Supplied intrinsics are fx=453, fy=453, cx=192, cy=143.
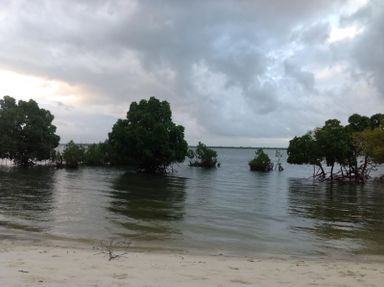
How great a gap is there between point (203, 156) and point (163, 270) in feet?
285

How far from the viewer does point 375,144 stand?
179 feet

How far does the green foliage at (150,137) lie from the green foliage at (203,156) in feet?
94.8

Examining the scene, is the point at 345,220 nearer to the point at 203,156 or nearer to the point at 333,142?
the point at 333,142

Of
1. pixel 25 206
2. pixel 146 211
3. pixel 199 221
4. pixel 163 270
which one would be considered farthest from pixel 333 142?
pixel 163 270

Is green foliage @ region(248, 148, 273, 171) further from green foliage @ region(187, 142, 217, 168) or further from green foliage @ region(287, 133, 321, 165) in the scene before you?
green foliage @ region(287, 133, 321, 165)

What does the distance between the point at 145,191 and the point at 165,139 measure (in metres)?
26.1

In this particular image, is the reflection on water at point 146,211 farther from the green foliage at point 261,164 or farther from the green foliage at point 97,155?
the green foliage at point 261,164

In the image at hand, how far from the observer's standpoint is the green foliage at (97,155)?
8481cm

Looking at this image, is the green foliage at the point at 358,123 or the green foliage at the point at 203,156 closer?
the green foliage at the point at 358,123

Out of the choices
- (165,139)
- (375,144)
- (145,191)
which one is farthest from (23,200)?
(375,144)

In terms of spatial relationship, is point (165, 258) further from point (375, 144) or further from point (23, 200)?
point (375, 144)

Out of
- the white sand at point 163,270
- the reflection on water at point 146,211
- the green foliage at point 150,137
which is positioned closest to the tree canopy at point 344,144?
the green foliage at point 150,137

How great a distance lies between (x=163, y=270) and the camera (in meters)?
10.8

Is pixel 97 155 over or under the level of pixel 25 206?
over
